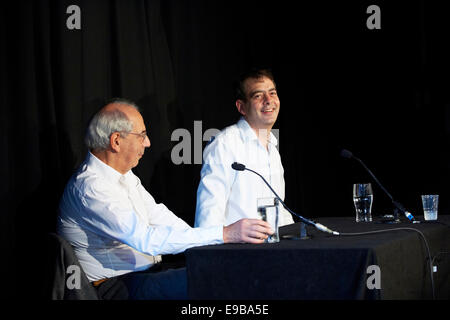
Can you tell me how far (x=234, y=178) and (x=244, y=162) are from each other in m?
0.13

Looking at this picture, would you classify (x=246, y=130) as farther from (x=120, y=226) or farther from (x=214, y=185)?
(x=120, y=226)

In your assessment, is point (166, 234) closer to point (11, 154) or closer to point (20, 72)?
point (11, 154)

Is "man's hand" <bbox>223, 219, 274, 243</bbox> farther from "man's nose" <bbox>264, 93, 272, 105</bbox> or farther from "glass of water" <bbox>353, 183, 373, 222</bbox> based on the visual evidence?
"man's nose" <bbox>264, 93, 272, 105</bbox>

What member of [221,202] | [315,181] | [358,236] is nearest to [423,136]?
[315,181]

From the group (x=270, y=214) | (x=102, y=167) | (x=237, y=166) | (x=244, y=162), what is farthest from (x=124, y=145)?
(x=244, y=162)

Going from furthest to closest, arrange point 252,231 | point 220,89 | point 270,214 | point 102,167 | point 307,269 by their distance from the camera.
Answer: point 220,89, point 102,167, point 270,214, point 252,231, point 307,269

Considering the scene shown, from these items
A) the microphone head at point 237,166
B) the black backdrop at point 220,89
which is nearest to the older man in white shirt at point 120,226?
the microphone head at point 237,166

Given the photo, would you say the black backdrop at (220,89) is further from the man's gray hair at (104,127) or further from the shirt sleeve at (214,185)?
the shirt sleeve at (214,185)

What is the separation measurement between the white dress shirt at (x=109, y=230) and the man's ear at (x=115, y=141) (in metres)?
0.09

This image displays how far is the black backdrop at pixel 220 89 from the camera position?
9.38 feet

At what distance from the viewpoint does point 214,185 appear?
3.30m

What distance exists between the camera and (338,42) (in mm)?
4863

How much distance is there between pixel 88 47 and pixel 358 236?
194 centimetres

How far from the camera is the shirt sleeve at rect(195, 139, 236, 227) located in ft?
10.4
